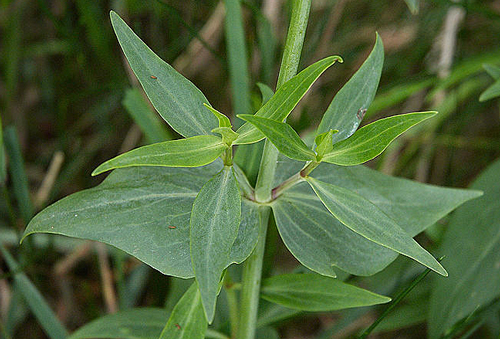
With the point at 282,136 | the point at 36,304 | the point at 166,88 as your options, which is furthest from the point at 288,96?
the point at 36,304

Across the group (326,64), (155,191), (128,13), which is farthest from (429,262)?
(128,13)

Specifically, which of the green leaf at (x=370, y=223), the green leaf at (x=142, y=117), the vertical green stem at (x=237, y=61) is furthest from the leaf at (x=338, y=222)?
the green leaf at (x=142, y=117)

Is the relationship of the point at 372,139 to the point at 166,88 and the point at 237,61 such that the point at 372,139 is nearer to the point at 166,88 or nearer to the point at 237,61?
the point at 166,88

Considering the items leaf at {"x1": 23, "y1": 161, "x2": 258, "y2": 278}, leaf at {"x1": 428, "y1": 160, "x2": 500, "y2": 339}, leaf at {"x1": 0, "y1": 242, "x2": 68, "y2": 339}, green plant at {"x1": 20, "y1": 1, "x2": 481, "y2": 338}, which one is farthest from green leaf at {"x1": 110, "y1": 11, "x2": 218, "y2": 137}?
leaf at {"x1": 428, "y1": 160, "x2": 500, "y2": 339}

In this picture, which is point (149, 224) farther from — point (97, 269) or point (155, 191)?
point (97, 269)

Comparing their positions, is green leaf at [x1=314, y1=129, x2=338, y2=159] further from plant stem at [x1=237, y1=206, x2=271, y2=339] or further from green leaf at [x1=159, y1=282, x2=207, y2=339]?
green leaf at [x1=159, y1=282, x2=207, y2=339]

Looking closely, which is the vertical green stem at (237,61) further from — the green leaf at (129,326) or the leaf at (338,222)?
the green leaf at (129,326)
